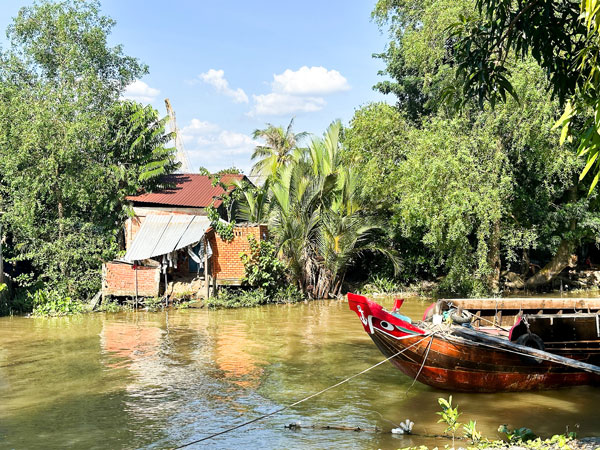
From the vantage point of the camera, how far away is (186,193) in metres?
25.4

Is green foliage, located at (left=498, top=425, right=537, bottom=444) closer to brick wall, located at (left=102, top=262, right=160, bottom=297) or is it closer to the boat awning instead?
the boat awning

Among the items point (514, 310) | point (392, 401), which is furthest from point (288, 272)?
point (392, 401)

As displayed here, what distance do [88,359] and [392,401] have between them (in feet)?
20.8

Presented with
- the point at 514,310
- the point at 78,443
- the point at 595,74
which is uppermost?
the point at 595,74

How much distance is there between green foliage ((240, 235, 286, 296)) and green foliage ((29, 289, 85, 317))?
16.5 ft

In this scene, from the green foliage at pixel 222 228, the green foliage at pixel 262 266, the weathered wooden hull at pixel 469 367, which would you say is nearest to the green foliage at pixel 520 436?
the weathered wooden hull at pixel 469 367

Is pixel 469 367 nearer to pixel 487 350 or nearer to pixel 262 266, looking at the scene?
pixel 487 350

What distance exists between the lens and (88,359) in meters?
12.0

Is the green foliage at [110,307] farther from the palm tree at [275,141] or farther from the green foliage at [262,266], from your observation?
the palm tree at [275,141]

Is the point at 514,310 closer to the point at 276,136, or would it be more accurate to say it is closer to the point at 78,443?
the point at 78,443

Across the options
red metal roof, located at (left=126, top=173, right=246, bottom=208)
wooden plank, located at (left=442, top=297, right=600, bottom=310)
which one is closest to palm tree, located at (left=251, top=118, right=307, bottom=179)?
red metal roof, located at (left=126, top=173, right=246, bottom=208)

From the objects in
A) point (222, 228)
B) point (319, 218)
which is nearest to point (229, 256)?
point (222, 228)

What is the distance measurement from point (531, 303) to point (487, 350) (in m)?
3.18

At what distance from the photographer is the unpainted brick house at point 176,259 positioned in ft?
60.4
